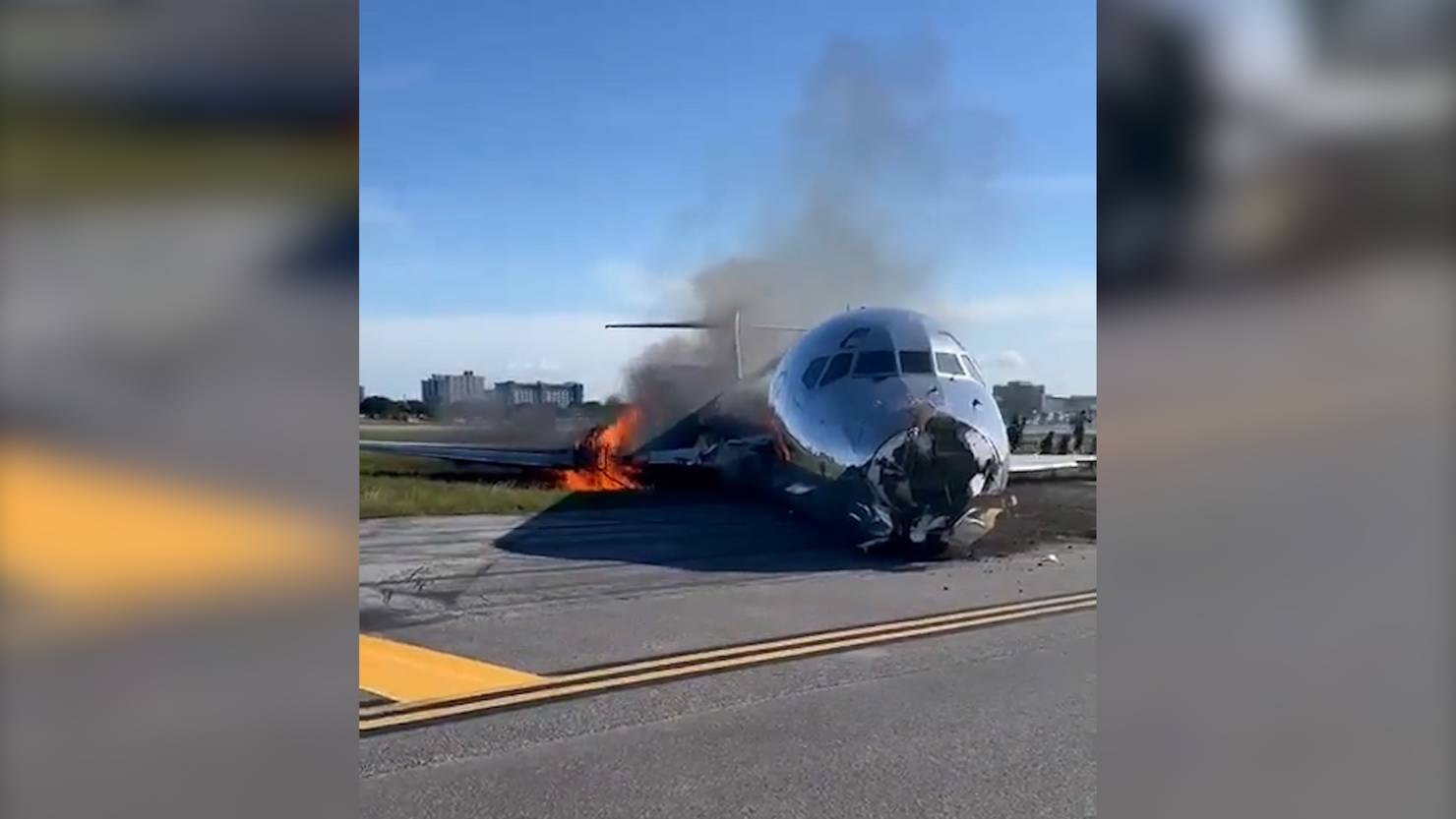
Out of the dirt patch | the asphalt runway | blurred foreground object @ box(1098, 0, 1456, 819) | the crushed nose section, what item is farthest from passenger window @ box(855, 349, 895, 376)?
blurred foreground object @ box(1098, 0, 1456, 819)

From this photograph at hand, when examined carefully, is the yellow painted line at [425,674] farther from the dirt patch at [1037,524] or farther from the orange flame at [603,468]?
the orange flame at [603,468]

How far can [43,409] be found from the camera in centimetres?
92

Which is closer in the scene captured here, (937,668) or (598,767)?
(598,767)

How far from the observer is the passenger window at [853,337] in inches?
469

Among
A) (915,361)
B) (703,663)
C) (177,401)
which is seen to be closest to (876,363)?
(915,361)

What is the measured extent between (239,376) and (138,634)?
225 mm

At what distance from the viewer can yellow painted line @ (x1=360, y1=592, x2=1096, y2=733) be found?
4.50 m

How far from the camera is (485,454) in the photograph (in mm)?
19969

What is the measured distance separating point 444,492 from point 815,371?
253 inches

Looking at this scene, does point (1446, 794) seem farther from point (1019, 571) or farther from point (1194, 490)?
point (1019, 571)

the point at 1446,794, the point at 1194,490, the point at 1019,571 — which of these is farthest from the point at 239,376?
the point at 1019,571

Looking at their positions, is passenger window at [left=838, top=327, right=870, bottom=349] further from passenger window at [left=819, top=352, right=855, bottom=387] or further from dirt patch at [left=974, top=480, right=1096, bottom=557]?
dirt patch at [left=974, top=480, right=1096, bottom=557]

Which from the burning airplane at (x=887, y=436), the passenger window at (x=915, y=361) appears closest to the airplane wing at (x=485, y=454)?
the burning airplane at (x=887, y=436)

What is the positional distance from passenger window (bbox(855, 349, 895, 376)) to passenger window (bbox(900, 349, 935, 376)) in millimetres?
106
